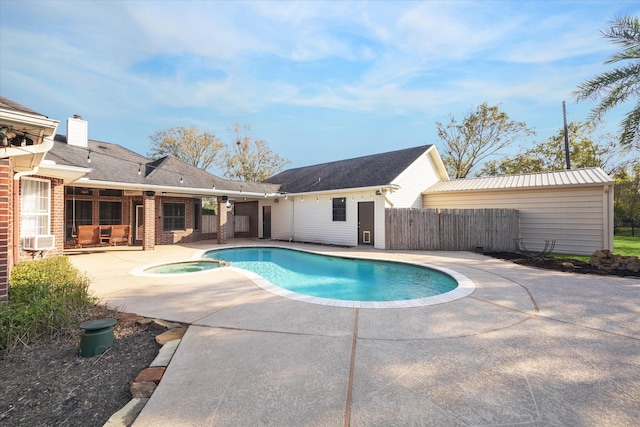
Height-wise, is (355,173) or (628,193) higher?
(355,173)

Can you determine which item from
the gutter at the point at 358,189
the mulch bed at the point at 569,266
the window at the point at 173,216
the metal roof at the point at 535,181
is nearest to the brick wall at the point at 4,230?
the gutter at the point at 358,189

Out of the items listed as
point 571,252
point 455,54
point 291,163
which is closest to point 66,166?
point 455,54

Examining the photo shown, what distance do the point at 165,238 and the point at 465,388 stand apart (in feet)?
51.2

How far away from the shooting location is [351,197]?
14.3 m

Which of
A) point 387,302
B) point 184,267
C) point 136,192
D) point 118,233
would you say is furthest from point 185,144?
point 387,302

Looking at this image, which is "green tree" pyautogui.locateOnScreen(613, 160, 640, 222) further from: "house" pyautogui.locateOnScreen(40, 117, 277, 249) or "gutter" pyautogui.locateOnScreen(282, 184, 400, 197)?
"house" pyautogui.locateOnScreen(40, 117, 277, 249)

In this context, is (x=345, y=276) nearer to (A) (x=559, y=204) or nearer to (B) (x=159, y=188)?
(B) (x=159, y=188)

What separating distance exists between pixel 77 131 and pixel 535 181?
21.7 metres

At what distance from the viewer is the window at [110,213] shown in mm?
13602

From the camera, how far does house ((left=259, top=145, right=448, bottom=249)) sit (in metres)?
13.5

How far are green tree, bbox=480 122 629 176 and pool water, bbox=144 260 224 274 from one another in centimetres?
2511

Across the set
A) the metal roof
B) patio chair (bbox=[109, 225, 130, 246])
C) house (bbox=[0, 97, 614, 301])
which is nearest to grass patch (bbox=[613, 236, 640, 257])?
house (bbox=[0, 97, 614, 301])

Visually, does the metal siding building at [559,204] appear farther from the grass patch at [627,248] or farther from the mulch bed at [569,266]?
the mulch bed at [569,266]

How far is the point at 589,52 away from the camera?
11789mm
